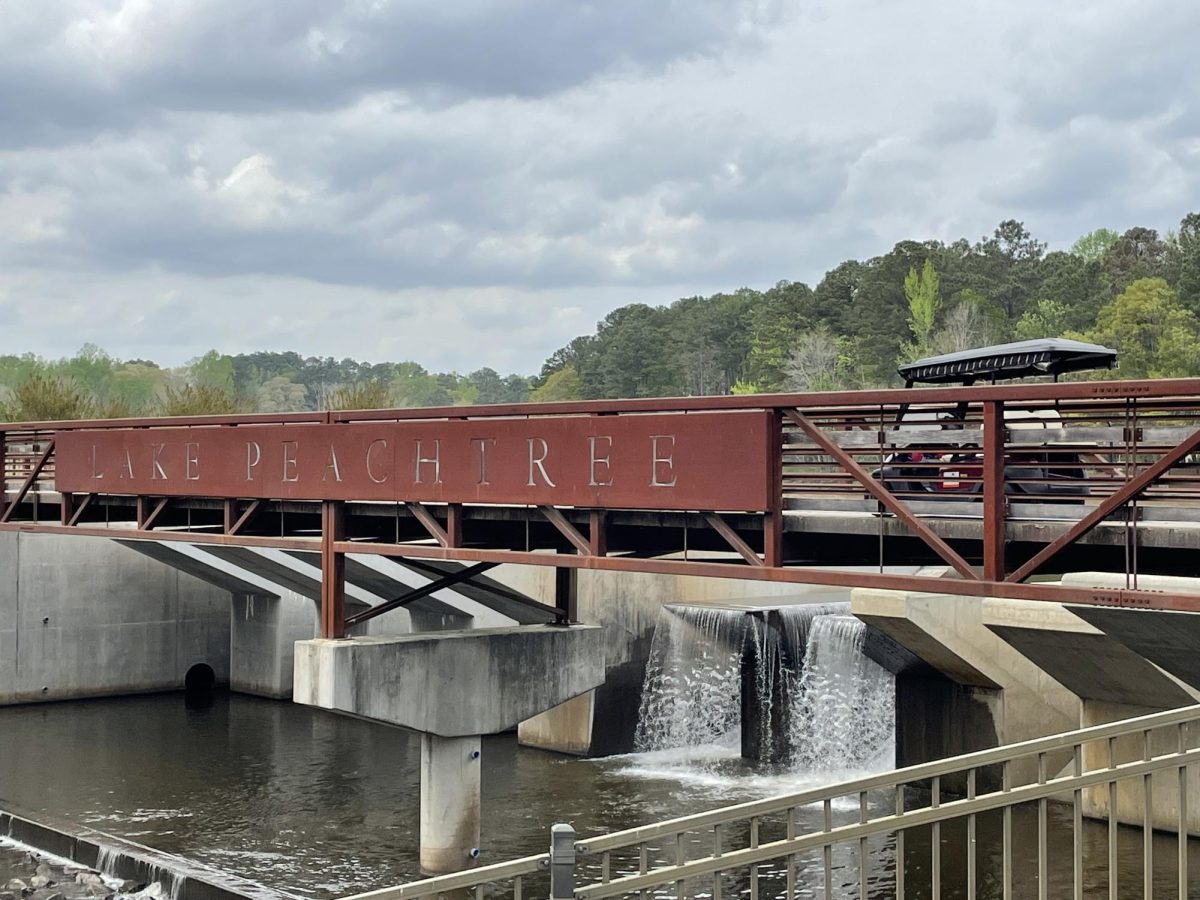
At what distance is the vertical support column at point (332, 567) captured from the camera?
1972cm

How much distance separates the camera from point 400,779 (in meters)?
26.6

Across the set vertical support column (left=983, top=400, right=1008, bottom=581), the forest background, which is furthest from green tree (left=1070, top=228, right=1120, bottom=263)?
vertical support column (left=983, top=400, right=1008, bottom=581)

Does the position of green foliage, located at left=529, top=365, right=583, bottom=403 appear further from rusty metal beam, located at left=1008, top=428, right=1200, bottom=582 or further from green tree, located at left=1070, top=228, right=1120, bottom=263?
rusty metal beam, located at left=1008, top=428, right=1200, bottom=582

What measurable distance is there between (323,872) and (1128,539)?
42.2 ft

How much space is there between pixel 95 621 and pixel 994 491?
2746 cm

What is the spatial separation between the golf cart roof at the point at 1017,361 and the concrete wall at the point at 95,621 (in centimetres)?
2338

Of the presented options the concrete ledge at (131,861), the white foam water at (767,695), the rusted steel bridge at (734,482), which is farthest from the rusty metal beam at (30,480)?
the white foam water at (767,695)

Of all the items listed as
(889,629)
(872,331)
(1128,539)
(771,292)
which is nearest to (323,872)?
(889,629)

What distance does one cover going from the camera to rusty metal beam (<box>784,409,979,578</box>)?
12.3 metres

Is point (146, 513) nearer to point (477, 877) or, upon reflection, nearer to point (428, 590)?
point (428, 590)

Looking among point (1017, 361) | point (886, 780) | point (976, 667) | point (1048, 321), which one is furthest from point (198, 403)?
point (886, 780)

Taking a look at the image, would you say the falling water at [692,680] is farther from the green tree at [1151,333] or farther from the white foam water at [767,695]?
the green tree at [1151,333]

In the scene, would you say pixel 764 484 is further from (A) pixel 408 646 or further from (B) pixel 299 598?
(B) pixel 299 598

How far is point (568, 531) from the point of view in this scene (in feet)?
53.2
